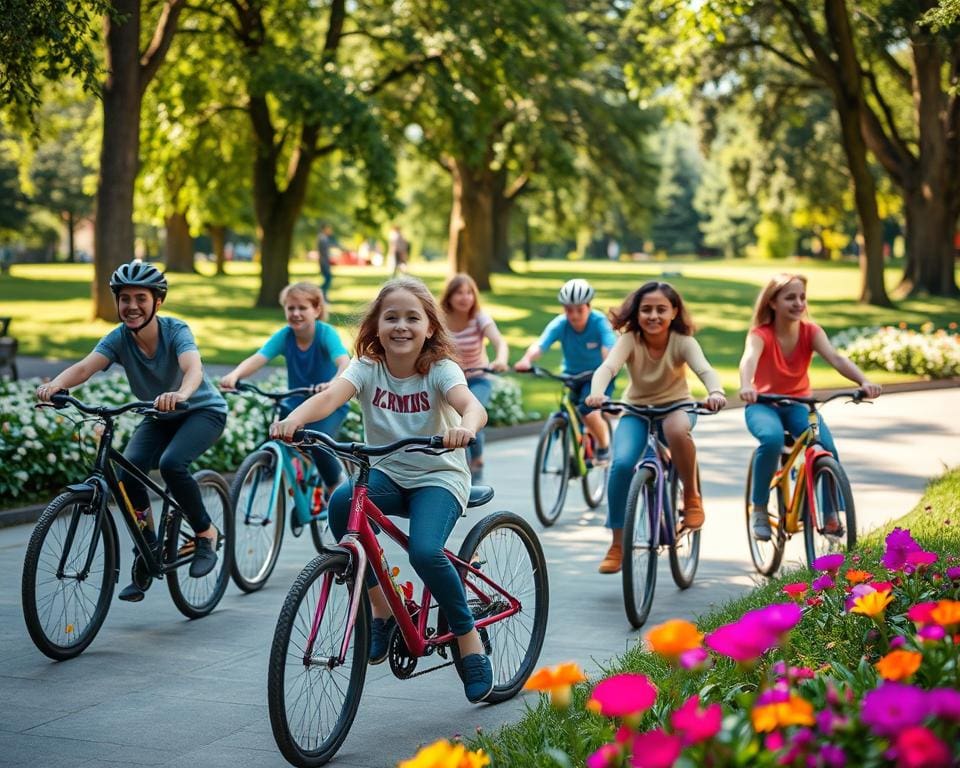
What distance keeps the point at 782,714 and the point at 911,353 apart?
1975cm

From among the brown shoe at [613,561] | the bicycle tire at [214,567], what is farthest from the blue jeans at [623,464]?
the bicycle tire at [214,567]

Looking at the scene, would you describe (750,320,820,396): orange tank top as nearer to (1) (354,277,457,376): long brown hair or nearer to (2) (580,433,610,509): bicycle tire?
(2) (580,433,610,509): bicycle tire

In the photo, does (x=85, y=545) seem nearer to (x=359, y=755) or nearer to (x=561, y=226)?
(x=359, y=755)

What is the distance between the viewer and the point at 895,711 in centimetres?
234

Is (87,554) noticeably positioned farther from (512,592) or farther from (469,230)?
(469,230)

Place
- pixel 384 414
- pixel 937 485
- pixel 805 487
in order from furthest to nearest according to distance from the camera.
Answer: pixel 937 485 < pixel 805 487 < pixel 384 414

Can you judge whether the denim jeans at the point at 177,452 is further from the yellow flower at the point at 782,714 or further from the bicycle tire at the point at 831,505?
the yellow flower at the point at 782,714

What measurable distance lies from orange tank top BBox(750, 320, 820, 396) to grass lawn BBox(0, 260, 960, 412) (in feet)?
31.8

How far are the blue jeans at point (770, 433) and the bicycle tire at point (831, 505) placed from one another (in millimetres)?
199

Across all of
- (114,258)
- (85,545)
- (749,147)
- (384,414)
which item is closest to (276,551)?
(85,545)

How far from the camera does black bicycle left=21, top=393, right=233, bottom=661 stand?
6.17 metres

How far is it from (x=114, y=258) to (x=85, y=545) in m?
17.8

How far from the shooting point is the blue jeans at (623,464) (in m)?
7.47

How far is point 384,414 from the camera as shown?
17.6ft
